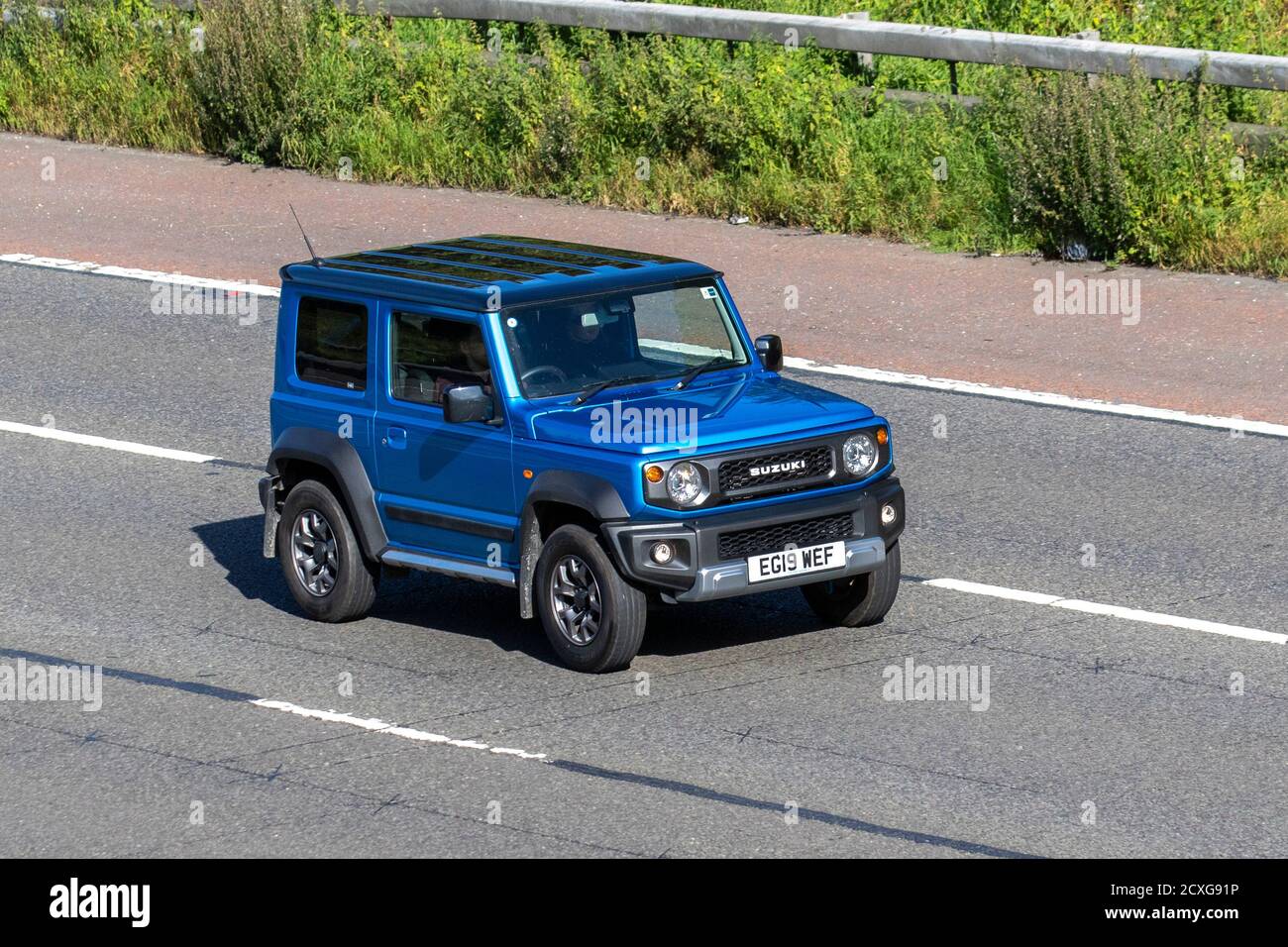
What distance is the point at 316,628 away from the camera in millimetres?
10773

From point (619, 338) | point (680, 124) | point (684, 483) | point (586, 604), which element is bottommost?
point (586, 604)

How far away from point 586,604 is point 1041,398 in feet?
17.6

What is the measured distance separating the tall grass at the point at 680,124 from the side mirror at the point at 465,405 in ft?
26.0

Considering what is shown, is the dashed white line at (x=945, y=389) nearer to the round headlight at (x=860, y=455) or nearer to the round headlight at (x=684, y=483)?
the round headlight at (x=860, y=455)

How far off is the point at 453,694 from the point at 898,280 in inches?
311

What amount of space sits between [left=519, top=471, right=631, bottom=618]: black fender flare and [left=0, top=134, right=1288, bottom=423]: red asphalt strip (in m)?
5.55

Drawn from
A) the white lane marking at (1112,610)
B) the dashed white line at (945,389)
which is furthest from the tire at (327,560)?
the white lane marking at (1112,610)

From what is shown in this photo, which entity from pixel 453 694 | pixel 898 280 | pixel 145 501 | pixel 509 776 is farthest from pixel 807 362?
pixel 509 776

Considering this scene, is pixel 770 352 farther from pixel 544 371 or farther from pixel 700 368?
pixel 544 371

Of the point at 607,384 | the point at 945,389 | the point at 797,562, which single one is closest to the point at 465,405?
the point at 607,384

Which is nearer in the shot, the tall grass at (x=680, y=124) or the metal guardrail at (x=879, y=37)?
the tall grass at (x=680, y=124)

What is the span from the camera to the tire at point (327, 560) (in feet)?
34.9

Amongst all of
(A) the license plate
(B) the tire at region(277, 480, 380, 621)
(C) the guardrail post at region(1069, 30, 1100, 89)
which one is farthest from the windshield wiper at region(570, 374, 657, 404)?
(C) the guardrail post at region(1069, 30, 1100, 89)

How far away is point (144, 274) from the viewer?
1772 cm
